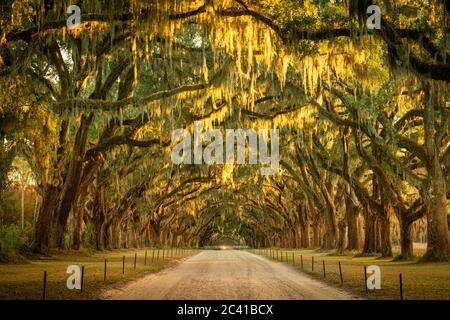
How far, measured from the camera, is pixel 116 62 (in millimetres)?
24828

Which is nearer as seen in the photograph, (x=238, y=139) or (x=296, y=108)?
(x=296, y=108)

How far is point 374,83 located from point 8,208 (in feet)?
200

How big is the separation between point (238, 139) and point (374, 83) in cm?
1228

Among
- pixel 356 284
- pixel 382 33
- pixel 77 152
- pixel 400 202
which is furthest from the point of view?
pixel 400 202

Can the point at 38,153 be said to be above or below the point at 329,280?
above

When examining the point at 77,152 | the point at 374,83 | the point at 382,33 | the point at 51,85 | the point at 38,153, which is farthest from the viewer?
the point at 77,152

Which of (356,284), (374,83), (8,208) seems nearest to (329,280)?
(356,284)

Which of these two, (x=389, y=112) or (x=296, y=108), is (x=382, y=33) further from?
(x=389, y=112)

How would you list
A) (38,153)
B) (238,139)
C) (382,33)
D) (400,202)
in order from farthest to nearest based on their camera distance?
1. (238,139)
2. (400,202)
3. (38,153)
4. (382,33)

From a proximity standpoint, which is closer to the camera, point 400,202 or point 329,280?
point 329,280

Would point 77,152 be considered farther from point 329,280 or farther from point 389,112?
point 389,112

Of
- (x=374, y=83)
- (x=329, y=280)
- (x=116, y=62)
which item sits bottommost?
(x=329, y=280)

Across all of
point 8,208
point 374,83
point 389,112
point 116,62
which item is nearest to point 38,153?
point 116,62
